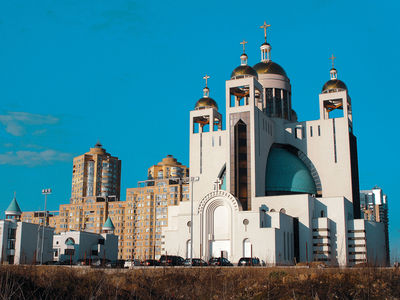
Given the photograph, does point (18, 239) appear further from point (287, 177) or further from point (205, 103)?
point (287, 177)

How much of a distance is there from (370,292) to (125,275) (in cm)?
1208

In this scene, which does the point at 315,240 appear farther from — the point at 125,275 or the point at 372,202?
the point at 372,202

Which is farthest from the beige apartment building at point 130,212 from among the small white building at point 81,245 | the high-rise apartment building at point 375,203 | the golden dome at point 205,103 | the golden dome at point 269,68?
the high-rise apartment building at point 375,203

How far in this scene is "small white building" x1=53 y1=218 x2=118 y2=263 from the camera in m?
75.4

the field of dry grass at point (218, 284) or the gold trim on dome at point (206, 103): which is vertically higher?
the gold trim on dome at point (206, 103)

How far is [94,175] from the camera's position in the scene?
490ft

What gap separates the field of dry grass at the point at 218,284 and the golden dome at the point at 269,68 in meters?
52.5

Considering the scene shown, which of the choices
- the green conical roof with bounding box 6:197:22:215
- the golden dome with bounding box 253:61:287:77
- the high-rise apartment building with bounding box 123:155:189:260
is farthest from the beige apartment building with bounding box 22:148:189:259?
the green conical roof with bounding box 6:197:22:215

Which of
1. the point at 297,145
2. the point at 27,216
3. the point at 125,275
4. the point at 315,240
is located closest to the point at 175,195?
the point at 27,216

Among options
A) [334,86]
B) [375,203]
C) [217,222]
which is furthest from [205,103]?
[375,203]

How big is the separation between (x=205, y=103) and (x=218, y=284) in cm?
5313

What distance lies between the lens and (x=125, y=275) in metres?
27.7

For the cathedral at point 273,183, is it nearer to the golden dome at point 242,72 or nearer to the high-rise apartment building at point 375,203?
the golden dome at point 242,72

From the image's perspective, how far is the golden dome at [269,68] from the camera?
256 feet
